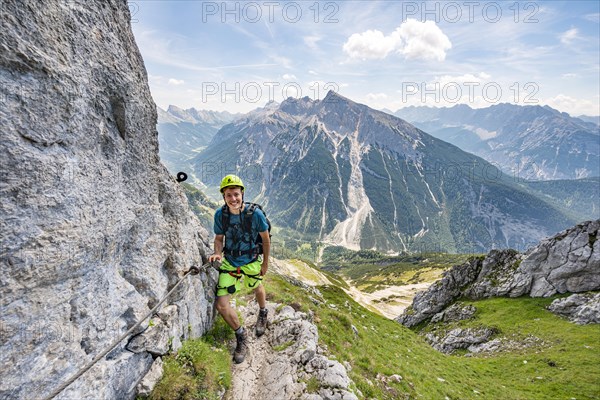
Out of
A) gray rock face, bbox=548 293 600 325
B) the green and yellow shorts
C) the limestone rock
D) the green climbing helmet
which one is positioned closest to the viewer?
the green climbing helmet

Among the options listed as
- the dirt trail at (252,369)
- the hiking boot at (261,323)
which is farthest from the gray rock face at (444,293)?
the dirt trail at (252,369)

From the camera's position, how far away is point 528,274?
54656 mm

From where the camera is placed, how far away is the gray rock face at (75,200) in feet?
18.1

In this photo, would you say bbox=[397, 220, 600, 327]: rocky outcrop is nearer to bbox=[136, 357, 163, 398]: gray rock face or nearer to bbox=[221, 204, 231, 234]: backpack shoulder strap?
bbox=[221, 204, 231, 234]: backpack shoulder strap

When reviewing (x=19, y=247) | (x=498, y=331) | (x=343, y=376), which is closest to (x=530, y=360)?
(x=498, y=331)

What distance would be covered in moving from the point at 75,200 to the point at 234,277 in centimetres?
587

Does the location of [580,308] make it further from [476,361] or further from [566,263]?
[476,361]

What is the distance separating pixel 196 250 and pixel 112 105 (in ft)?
21.8

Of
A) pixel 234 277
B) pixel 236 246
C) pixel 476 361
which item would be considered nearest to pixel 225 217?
pixel 236 246

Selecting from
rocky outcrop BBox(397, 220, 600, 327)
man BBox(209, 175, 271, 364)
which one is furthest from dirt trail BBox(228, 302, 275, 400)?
rocky outcrop BBox(397, 220, 600, 327)

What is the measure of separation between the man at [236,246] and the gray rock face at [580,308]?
53457 millimetres

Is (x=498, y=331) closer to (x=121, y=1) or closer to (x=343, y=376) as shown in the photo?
(x=343, y=376)

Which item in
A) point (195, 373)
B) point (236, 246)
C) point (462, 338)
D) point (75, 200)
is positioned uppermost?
point (75, 200)

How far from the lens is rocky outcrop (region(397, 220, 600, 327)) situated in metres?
49.6
